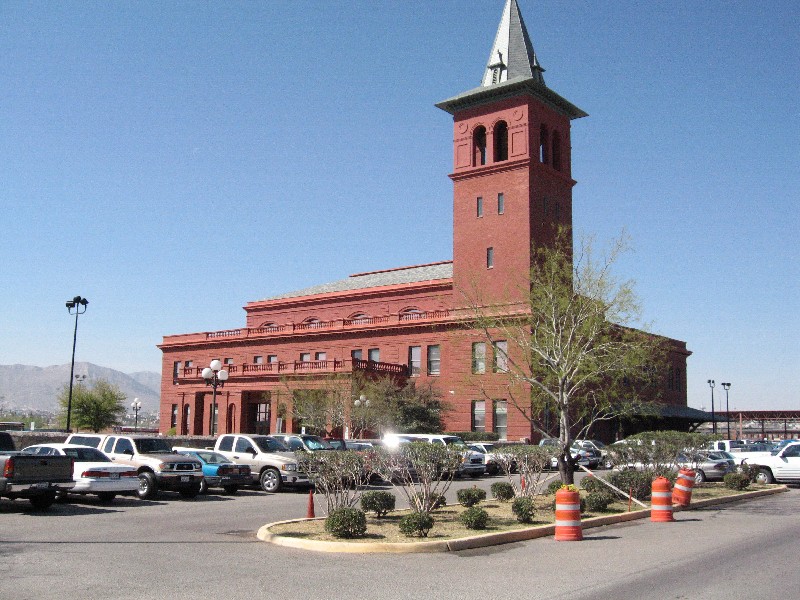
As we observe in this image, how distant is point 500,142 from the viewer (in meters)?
57.8

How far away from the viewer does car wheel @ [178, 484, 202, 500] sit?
22866 millimetres

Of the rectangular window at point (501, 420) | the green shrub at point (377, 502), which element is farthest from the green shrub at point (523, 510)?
the rectangular window at point (501, 420)

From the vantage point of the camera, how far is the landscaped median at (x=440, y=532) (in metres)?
13.4

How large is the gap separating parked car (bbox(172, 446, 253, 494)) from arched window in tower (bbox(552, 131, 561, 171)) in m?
40.2

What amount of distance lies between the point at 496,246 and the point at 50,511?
132 feet

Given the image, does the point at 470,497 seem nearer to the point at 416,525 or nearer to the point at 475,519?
the point at 475,519

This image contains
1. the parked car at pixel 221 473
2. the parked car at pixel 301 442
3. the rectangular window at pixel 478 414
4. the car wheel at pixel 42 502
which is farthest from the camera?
the rectangular window at pixel 478 414

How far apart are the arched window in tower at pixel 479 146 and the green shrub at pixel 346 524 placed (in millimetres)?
45700

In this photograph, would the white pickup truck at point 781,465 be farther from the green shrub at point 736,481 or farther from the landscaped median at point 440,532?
the landscaped median at point 440,532

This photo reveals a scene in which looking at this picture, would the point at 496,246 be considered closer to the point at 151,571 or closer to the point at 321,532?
the point at 321,532

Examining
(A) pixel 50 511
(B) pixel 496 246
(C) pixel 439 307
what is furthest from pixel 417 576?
(C) pixel 439 307

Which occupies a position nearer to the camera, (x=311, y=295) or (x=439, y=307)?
(x=439, y=307)

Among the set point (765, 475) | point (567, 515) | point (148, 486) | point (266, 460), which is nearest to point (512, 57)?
point (765, 475)

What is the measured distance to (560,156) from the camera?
58.3 m
